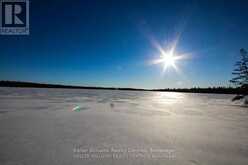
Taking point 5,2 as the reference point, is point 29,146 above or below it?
below

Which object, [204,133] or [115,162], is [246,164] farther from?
[115,162]

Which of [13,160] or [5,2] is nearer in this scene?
[13,160]

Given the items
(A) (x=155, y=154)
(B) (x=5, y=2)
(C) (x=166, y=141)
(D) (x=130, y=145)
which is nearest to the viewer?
(A) (x=155, y=154)

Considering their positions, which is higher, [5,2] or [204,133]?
[5,2]

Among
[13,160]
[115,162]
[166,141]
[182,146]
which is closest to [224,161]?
[182,146]

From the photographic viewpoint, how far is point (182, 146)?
282cm

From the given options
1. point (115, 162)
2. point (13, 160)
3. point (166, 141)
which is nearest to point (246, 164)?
point (166, 141)

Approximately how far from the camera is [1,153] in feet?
7.47

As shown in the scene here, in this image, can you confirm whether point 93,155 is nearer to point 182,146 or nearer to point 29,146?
point 29,146

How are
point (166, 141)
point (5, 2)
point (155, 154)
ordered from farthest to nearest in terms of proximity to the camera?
1. point (5, 2)
2. point (166, 141)
3. point (155, 154)

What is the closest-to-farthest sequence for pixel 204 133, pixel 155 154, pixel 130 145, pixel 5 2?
pixel 155 154 → pixel 130 145 → pixel 204 133 → pixel 5 2

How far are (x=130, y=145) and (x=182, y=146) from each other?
1093mm

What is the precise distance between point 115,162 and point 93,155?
45 cm

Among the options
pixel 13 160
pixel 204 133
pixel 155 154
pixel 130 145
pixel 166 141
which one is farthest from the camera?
pixel 204 133
